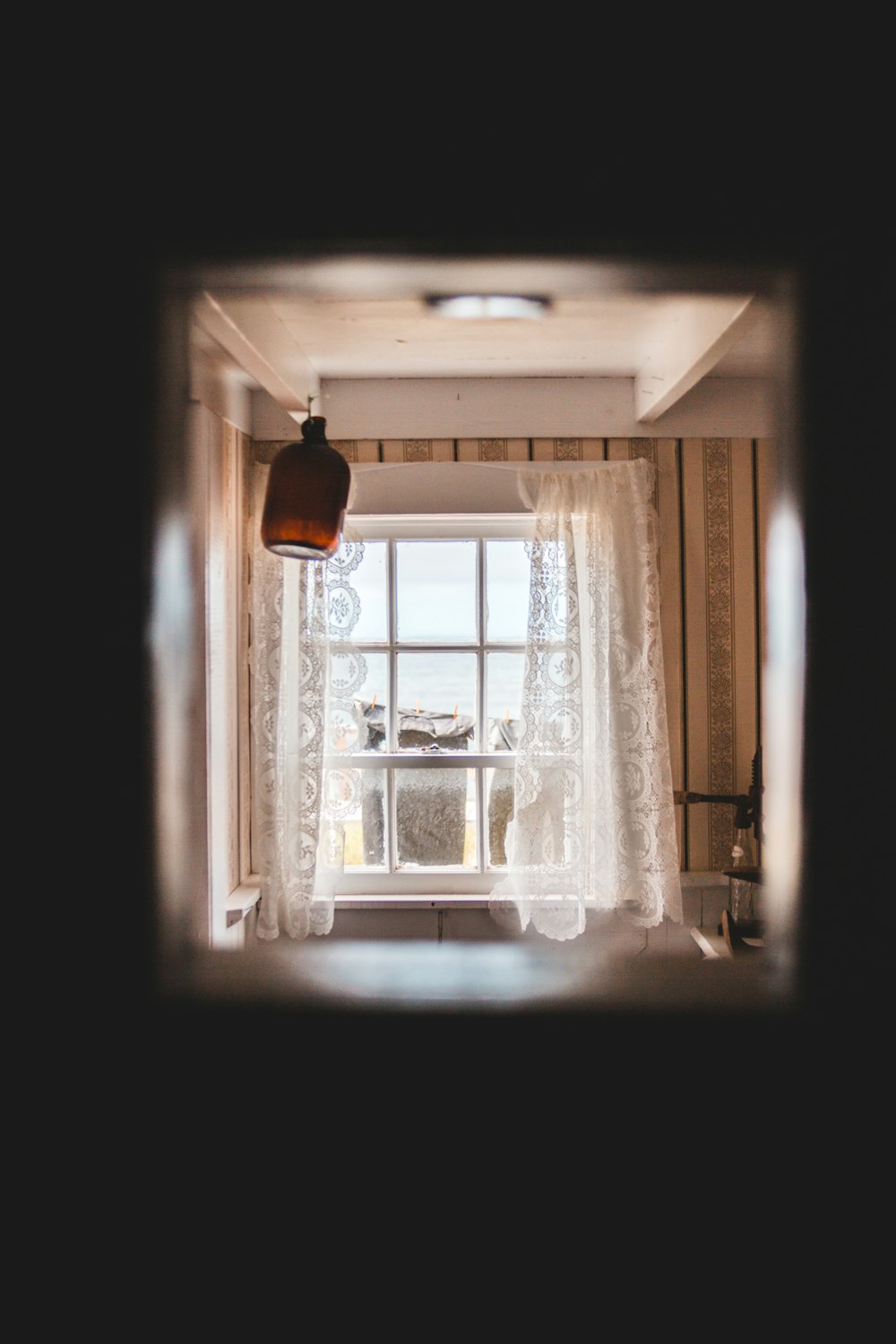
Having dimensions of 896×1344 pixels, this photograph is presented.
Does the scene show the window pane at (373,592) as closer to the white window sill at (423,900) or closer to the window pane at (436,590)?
the window pane at (436,590)

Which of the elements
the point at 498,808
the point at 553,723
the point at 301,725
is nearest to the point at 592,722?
the point at 553,723

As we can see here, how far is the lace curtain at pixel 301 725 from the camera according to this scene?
2.36 metres

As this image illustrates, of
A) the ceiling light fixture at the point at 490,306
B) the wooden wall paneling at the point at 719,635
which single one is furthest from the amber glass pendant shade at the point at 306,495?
the wooden wall paneling at the point at 719,635

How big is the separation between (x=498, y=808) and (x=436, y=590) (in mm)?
735

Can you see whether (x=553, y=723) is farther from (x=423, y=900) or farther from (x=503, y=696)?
(x=423, y=900)

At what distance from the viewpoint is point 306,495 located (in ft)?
4.84

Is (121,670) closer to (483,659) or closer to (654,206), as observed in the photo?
(654,206)

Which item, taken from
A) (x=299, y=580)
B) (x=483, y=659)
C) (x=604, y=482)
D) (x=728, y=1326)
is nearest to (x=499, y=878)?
(x=483, y=659)

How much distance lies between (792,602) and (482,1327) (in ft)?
1.19

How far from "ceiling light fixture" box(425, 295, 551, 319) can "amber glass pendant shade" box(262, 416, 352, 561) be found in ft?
1.42

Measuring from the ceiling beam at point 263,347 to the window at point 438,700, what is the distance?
56cm

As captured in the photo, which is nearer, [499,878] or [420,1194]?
[420,1194]

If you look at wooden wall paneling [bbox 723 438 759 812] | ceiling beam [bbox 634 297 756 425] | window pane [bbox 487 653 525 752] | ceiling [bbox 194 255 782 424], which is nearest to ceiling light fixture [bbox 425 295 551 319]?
ceiling [bbox 194 255 782 424]

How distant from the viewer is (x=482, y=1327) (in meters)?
0.36
